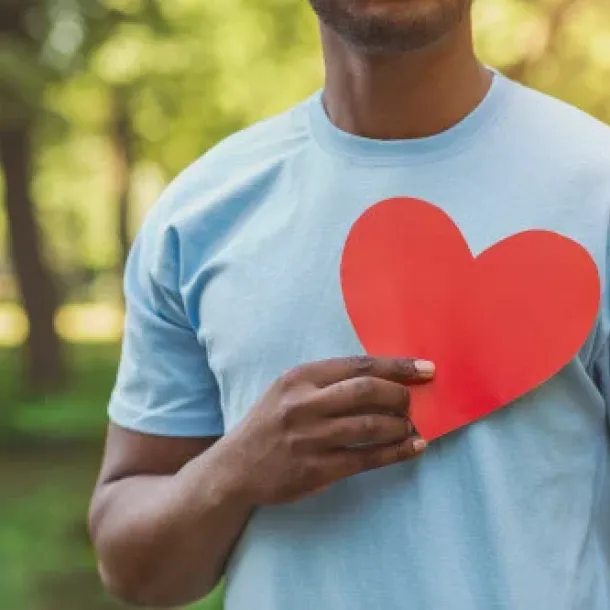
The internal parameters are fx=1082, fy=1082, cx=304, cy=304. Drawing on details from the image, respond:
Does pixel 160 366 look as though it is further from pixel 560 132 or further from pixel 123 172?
pixel 123 172

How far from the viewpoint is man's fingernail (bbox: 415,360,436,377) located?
0.86m

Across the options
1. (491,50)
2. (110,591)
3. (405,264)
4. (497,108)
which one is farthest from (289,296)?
(491,50)

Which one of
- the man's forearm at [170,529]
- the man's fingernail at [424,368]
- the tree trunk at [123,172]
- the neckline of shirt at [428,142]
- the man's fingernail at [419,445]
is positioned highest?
the neckline of shirt at [428,142]

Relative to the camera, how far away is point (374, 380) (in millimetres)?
852

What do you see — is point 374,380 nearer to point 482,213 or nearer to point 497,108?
point 482,213

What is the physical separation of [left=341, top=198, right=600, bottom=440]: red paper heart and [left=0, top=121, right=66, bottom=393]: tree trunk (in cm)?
447

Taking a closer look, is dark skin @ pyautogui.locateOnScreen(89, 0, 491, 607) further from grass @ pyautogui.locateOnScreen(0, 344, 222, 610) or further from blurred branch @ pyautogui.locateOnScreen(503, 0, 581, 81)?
blurred branch @ pyautogui.locateOnScreen(503, 0, 581, 81)

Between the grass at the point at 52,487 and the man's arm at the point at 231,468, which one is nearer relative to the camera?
the man's arm at the point at 231,468

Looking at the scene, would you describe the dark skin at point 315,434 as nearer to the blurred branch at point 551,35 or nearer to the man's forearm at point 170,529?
the man's forearm at point 170,529

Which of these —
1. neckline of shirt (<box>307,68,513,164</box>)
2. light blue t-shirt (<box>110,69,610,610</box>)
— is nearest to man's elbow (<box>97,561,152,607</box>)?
light blue t-shirt (<box>110,69,610,610</box>)

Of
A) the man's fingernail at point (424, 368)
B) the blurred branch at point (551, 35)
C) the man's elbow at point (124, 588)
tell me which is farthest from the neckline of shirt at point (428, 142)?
the blurred branch at point (551, 35)

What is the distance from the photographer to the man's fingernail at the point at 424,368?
860 millimetres

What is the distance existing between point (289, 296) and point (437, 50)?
0.25 metres

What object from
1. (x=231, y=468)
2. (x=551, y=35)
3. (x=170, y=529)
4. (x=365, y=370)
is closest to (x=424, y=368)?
(x=365, y=370)
